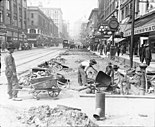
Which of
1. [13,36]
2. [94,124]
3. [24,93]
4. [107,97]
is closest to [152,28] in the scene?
[107,97]

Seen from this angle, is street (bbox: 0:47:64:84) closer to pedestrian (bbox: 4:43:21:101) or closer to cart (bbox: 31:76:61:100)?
pedestrian (bbox: 4:43:21:101)

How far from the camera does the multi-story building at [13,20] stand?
5284cm

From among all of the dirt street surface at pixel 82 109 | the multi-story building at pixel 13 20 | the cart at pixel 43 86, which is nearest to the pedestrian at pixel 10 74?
the dirt street surface at pixel 82 109

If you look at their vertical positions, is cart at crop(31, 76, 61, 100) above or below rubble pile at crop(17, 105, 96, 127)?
above

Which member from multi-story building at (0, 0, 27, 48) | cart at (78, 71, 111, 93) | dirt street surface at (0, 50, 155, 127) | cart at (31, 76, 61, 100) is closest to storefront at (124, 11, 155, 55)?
cart at (78, 71, 111, 93)

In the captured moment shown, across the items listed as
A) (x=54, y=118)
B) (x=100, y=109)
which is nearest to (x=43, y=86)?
(x=54, y=118)

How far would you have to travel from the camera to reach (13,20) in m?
62.0

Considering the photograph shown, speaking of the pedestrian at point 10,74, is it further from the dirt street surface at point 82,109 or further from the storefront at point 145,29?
the storefront at point 145,29

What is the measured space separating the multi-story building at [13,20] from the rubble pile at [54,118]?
1816 inches

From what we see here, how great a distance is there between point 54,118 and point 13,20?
6085cm

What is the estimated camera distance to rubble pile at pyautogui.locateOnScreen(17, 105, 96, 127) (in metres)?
5.27

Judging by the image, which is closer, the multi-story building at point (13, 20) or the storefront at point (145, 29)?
the storefront at point (145, 29)

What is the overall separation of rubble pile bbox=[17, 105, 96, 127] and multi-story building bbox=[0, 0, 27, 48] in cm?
4612

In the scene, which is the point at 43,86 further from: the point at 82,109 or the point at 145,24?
the point at 145,24
